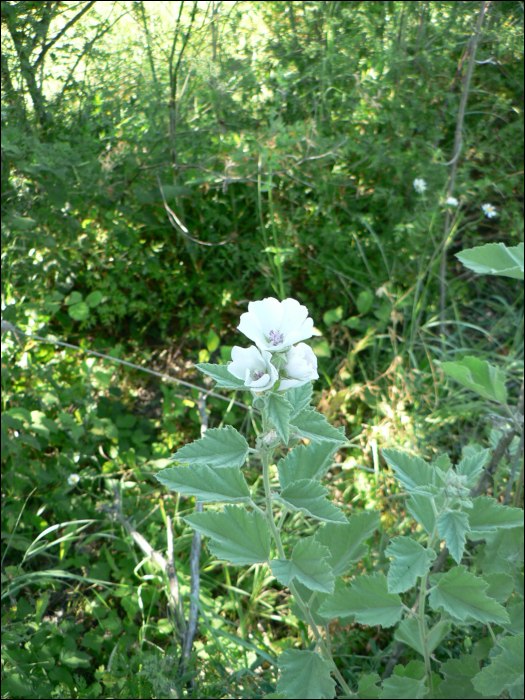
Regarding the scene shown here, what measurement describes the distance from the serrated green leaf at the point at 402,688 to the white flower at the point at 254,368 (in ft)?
1.74

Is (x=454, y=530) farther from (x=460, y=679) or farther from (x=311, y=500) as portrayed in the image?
(x=460, y=679)

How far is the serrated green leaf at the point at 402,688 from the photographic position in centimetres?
83

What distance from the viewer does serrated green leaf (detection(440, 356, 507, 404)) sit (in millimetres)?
1055

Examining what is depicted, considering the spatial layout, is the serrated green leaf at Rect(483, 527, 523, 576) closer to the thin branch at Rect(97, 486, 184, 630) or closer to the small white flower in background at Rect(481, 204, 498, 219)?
the thin branch at Rect(97, 486, 184, 630)

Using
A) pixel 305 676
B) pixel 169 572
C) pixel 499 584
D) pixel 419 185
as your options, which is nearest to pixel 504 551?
pixel 499 584

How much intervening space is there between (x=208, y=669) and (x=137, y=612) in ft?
1.32

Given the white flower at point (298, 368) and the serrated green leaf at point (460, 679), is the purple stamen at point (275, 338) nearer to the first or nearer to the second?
the white flower at point (298, 368)

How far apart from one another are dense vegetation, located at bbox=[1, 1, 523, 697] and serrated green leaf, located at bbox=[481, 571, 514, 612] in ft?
1.96

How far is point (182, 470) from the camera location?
787mm

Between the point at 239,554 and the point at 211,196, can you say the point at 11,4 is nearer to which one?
the point at 211,196

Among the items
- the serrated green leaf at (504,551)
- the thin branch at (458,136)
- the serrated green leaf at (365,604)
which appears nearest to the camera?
the serrated green leaf at (365,604)

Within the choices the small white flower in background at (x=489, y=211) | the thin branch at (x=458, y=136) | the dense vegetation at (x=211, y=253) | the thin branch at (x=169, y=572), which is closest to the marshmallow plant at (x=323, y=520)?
the thin branch at (x=169, y=572)

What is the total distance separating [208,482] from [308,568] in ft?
0.63

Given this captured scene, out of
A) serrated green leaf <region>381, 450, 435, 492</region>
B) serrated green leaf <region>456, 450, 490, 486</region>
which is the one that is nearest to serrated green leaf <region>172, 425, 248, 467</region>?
serrated green leaf <region>381, 450, 435, 492</region>
